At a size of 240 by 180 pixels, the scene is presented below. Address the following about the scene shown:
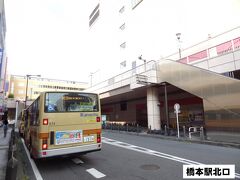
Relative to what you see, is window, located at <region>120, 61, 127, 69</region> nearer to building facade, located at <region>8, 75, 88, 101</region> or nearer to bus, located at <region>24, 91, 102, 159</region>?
bus, located at <region>24, 91, 102, 159</region>

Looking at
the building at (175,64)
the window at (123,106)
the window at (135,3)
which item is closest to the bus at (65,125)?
the building at (175,64)

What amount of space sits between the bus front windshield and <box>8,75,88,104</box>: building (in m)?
83.0

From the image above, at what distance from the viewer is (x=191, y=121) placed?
75.5ft

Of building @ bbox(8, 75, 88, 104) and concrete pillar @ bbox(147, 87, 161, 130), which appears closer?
concrete pillar @ bbox(147, 87, 161, 130)

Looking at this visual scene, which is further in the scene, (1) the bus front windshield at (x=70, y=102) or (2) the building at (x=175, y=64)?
(2) the building at (x=175, y=64)

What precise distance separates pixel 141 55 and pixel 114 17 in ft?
42.8

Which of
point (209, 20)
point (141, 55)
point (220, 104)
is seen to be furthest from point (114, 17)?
point (220, 104)

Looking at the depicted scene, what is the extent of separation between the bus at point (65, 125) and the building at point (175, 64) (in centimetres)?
936

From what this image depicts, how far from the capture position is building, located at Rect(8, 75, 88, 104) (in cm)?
8794

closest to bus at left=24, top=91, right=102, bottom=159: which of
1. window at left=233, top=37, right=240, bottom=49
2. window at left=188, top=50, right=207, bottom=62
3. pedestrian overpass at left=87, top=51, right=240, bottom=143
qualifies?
pedestrian overpass at left=87, top=51, right=240, bottom=143

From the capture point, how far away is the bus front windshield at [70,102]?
272 inches

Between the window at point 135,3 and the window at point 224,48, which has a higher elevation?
the window at point 135,3

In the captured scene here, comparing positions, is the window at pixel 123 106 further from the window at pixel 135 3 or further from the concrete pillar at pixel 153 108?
the window at pixel 135 3

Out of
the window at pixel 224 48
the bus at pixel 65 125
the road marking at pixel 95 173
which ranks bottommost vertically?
the road marking at pixel 95 173
